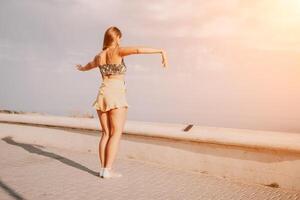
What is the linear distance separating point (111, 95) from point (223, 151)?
1606mm

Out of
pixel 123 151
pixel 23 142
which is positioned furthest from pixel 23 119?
pixel 123 151

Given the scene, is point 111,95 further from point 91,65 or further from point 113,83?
point 91,65

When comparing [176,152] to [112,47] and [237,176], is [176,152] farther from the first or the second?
[112,47]

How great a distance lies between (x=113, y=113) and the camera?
4844mm

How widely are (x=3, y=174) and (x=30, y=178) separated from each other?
47 cm

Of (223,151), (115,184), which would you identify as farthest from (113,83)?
(223,151)

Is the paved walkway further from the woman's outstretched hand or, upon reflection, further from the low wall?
the woman's outstretched hand

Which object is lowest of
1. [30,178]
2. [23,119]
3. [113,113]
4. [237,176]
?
[30,178]

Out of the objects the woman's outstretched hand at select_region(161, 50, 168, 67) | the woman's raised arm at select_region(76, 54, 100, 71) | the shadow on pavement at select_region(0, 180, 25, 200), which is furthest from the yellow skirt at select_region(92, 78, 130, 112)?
the shadow on pavement at select_region(0, 180, 25, 200)

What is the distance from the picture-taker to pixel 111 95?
4.83 meters

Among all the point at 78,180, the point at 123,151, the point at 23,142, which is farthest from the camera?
the point at 23,142

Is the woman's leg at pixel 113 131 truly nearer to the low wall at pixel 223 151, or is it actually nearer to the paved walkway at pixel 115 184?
the paved walkway at pixel 115 184

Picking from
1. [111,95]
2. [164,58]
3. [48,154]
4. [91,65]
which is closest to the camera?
[164,58]

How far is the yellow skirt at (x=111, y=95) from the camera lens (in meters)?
4.82
